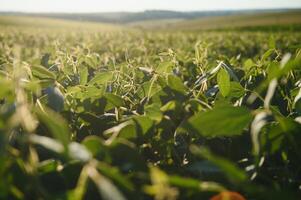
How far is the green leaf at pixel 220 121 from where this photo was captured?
89cm

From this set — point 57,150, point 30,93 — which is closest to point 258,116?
point 57,150

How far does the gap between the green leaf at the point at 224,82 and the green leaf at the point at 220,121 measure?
0.37 m

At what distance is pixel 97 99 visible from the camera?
4.34 feet

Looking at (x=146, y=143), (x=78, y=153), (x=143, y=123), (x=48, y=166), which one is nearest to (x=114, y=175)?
(x=78, y=153)

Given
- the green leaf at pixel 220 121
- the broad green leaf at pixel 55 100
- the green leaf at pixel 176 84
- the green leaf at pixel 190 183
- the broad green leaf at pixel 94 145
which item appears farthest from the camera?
the green leaf at pixel 176 84

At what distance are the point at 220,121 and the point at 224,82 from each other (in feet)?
1.39

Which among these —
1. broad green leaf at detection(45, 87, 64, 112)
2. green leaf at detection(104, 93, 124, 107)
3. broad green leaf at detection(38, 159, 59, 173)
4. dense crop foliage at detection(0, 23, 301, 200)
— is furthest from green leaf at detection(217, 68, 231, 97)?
broad green leaf at detection(38, 159, 59, 173)

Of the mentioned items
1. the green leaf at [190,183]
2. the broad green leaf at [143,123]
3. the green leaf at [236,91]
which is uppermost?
the green leaf at [190,183]

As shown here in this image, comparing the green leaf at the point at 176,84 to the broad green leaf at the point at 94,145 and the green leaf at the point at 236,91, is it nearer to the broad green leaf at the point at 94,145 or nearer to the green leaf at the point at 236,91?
the green leaf at the point at 236,91

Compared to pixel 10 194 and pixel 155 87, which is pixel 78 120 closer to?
pixel 155 87

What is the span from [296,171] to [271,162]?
66 millimetres

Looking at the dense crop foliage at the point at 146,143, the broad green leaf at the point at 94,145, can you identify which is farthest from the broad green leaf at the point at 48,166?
the broad green leaf at the point at 94,145

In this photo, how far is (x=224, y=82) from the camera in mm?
1306

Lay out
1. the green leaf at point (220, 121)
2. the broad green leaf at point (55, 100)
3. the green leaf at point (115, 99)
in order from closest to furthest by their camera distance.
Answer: the green leaf at point (220, 121) → the broad green leaf at point (55, 100) → the green leaf at point (115, 99)
